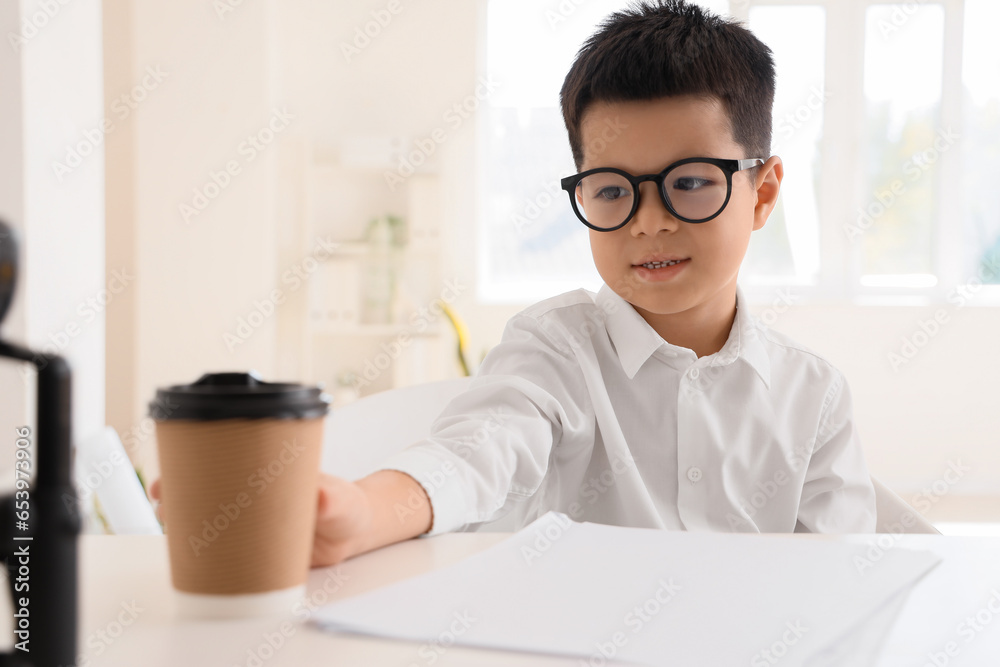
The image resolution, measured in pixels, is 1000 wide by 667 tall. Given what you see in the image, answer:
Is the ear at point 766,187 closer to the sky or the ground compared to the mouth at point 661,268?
closer to the sky

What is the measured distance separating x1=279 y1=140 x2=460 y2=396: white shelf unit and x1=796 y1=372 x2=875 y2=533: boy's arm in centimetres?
290

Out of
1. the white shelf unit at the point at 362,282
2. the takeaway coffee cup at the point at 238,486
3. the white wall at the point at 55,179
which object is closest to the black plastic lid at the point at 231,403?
the takeaway coffee cup at the point at 238,486

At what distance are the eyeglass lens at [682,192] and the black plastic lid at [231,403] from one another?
2.21 ft

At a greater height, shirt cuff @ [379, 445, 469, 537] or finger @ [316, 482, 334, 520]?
finger @ [316, 482, 334, 520]

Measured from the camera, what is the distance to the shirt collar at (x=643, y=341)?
3.71 ft

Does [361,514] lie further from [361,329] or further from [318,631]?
[361,329]

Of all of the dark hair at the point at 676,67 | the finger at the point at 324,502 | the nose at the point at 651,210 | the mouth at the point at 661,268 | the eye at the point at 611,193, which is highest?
the dark hair at the point at 676,67

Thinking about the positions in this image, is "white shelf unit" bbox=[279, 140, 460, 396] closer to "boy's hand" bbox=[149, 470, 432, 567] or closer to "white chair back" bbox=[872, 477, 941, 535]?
"white chair back" bbox=[872, 477, 941, 535]

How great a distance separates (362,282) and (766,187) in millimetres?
3035

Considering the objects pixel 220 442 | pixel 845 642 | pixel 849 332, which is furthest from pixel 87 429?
pixel 849 332

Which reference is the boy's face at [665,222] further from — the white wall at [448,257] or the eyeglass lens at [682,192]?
the white wall at [448,257]

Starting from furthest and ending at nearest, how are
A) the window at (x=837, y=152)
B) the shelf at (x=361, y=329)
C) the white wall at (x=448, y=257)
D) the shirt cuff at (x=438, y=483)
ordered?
1. the window at (x=837, y=152)
2. the shelf at (x=361, y=329)
3. the white wall at (x=448, y=257)
4. the shirt cuff at (x=438, y=483)

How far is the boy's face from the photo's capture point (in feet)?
3.37

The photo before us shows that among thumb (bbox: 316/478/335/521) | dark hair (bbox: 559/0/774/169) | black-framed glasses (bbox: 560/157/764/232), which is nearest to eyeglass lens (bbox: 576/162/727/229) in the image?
black-framed glasses (bbox: 560/157/764/232)
